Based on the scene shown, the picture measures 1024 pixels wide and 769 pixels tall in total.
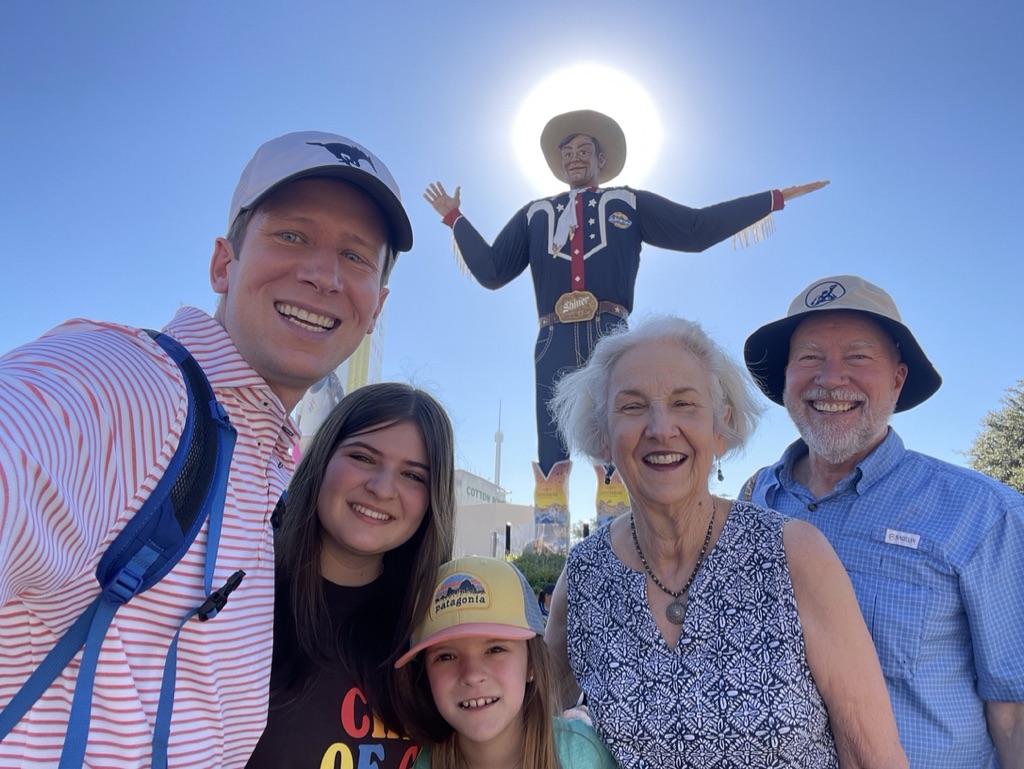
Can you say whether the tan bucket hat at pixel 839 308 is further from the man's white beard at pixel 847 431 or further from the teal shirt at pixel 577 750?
the teal shirt at pixel 577 750

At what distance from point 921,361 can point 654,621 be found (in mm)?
1759

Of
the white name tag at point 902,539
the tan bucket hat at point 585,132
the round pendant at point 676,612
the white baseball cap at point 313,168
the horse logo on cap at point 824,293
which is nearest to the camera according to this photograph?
the white baseball cap at point 313,168

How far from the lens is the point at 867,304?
2553 mm

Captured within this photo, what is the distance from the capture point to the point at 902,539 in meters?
2.19

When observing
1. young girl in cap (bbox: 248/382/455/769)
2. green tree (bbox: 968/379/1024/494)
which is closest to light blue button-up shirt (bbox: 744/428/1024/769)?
young girl in cap (bbox: 248/382/455/769)

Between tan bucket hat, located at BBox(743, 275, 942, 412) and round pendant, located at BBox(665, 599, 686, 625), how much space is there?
4.70 feet

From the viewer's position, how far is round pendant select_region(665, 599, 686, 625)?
6.07ft

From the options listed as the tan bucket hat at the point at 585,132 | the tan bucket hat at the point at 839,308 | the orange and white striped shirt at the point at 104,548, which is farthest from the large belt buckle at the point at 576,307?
the orange and white striped shirt at the point at 104,548

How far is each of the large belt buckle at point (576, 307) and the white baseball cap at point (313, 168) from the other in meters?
4.40

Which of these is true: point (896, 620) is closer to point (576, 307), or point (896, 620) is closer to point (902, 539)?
point (902, 539)

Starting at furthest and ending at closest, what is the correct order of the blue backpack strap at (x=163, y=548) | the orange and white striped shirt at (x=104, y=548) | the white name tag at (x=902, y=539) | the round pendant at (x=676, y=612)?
the white name tag at (x=902, y=539) → the round pendant at (x=676, y=612) → the blue backpack strap at (x=163, y=548) → the orange and white striped shirt at (x=104, y=548)

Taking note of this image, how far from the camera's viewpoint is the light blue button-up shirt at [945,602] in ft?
6.51

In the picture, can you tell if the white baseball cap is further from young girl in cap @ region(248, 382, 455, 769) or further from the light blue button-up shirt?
the light blue button-up shirt

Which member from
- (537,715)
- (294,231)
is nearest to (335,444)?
(294,231)
